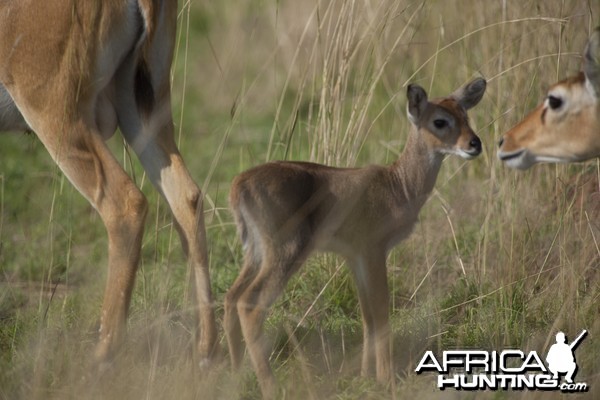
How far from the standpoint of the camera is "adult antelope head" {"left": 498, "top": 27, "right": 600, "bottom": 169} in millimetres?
4918

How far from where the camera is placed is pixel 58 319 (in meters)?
5.32

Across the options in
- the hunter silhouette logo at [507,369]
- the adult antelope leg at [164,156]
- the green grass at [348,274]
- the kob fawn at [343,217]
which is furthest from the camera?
the adult antelope leg at [164,156]

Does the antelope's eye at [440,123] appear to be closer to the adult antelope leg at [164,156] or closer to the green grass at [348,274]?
the green grass at [348,274]

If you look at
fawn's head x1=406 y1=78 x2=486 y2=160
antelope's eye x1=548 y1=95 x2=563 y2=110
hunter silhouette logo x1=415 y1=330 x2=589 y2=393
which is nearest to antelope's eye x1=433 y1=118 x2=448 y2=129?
fawn's head x1=406 y1=78 x2=486 y2=160

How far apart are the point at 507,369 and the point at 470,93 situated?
4.86ft

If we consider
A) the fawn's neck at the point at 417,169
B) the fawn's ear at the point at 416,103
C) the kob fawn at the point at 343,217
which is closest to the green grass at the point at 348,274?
the kob fawn at the point at 343,217

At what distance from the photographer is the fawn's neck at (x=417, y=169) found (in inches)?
218

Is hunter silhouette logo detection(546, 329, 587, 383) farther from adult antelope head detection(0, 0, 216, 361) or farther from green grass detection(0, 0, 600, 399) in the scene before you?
adult antelope head detection(0, 0, 216, 361)

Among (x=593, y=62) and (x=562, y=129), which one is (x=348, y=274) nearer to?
(x=562, y=129)

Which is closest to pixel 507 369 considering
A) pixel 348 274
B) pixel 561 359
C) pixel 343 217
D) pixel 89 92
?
pixel 561 359

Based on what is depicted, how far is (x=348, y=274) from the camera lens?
19.6 feet

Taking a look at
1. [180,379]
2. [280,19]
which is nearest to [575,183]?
[180,379]

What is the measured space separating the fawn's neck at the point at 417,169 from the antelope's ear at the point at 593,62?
0.96 meters

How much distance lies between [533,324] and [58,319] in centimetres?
219
